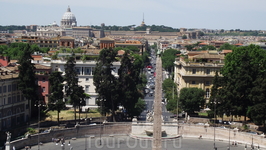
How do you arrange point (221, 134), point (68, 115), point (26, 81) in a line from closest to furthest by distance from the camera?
1. point (221, 134)
2. point (26, 81)
3. point (68, 115)

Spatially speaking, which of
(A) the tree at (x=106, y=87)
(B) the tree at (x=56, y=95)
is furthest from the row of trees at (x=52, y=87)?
(A) the tree at (x=106, y=87)

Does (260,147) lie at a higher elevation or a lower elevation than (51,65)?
lower

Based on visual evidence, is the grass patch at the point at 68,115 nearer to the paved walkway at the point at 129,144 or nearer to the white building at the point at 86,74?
the white building at the point at 86,74

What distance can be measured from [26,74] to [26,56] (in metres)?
2.73

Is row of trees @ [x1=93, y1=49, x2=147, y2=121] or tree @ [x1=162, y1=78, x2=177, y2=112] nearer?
row of trees @ [x1=93, y1=49, x2=147, y2=121]

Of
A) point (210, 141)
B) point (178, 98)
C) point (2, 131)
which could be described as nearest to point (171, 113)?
point (178, 98)

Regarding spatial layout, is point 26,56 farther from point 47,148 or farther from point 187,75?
point 187,75

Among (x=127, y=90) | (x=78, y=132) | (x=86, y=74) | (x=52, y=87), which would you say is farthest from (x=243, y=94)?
(x=86, y=74)

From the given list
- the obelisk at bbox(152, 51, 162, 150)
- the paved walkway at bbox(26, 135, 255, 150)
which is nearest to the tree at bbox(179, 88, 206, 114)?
the paved walkway at bbox(26, 135, 255, 150)

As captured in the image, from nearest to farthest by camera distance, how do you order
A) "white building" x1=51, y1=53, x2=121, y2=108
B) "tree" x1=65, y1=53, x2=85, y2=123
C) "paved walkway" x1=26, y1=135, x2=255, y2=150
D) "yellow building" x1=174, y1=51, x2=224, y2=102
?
"paved walkway" x1=26, y1=135, x2=255, y2=150
"tree" x1=65, y1=53, x2=85, y2=123
"white building" x1=51, y1=53, x2=121, y2=108
"yellow building" x1=174, y1=51, x2=224, y2=102

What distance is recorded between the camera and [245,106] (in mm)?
61969

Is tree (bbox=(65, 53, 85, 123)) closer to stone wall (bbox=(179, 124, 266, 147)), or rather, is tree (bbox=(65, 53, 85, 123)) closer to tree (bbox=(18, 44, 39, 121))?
Answer: tree (bbox=(18, 44, 39, 121))

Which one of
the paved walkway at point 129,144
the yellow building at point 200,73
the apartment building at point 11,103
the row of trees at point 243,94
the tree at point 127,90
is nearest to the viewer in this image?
the paved walkway at point 129,144

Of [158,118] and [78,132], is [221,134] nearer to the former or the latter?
[78,132]
